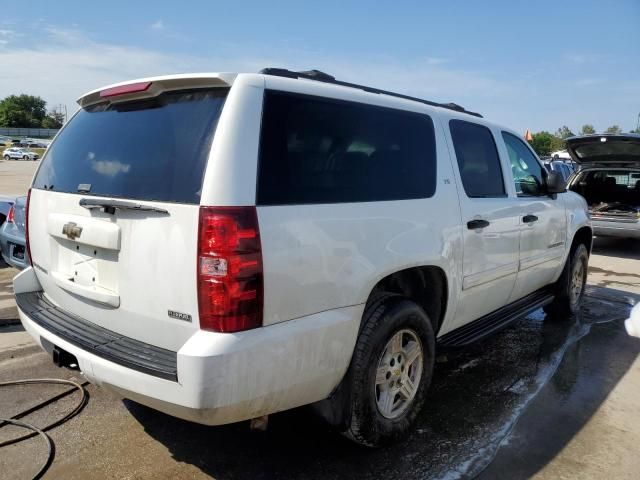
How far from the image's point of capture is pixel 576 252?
227 inches

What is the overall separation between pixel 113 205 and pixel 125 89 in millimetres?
663

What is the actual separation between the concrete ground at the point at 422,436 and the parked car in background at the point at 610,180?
16.9ft

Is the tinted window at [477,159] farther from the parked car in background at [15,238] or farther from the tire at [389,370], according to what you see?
the parked car in background at [15,238]

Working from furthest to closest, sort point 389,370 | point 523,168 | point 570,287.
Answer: point 570,287
point 523,168
point 389,370

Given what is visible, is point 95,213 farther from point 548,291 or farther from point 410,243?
point 548,291

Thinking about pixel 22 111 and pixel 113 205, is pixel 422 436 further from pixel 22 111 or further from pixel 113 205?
pixel 22 111

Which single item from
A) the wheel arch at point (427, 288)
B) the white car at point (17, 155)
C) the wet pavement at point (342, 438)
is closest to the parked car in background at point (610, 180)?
the wet pavement at point (342, 438)

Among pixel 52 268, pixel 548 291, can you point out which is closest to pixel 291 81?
pixel 52 268

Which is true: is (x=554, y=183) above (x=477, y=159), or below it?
below

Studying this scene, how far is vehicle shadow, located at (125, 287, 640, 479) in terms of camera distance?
289 centimetres

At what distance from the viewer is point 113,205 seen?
2.48m

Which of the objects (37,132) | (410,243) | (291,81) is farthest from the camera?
(37,132)

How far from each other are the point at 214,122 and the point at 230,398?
1187 millimetres

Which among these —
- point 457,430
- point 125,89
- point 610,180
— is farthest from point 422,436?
point 610,180
